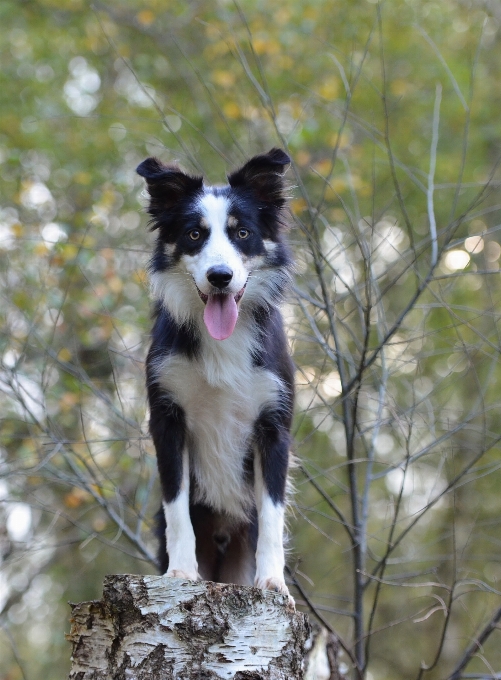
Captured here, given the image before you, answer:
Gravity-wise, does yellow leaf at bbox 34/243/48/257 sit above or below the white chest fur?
above

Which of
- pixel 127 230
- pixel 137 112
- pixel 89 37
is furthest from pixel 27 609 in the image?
pixel 89 37

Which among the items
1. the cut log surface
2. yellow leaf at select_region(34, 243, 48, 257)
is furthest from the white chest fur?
yellow leaf at select_region(34, 243, 48, 257)

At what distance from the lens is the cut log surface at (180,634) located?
3051mm

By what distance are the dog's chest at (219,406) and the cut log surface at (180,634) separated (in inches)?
37.0

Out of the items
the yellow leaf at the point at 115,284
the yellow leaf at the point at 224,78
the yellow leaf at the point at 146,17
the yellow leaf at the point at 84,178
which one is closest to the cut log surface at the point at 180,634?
the yellow leaf at the point at 115,284

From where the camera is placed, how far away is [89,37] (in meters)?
11.0

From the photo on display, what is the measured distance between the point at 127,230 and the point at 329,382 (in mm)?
5276

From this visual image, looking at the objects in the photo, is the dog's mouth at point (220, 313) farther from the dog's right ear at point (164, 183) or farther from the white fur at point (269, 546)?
the white fur at point (269, 546)

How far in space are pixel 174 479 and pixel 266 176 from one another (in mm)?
1594

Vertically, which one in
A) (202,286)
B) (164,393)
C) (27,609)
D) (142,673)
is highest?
(27,609)

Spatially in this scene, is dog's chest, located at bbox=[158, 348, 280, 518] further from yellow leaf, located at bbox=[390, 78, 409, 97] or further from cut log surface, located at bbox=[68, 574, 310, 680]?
yellow leaf, located at bbox=[390, 78, 409, 97]

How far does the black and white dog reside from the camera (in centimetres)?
376

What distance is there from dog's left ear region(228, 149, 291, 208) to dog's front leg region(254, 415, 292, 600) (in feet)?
3.80

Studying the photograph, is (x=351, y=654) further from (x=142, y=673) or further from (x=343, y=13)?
(x=343, y=13)
